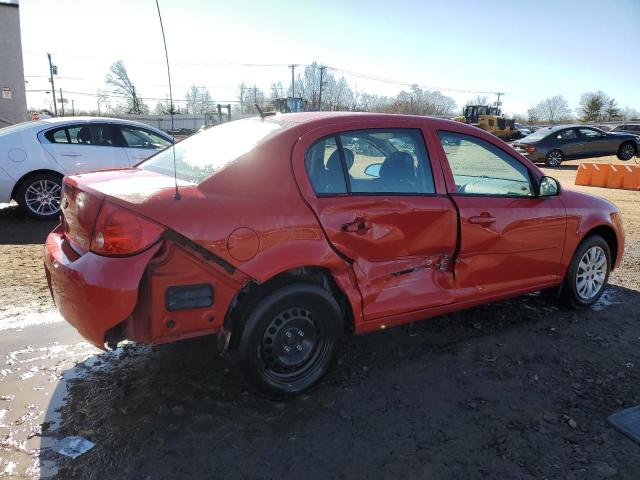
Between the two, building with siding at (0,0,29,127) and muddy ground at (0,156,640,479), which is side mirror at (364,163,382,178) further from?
building with siding at (0,0,29,127)

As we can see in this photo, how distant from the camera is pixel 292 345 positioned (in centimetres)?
302

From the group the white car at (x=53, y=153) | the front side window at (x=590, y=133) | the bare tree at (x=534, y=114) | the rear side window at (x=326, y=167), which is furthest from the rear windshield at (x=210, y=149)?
the bare tree at (x=534, y=114)

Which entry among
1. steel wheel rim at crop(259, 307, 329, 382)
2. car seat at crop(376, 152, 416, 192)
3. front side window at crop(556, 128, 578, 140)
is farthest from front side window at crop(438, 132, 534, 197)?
front side window at crop(556, 128, 578, 140)

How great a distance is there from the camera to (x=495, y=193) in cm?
383

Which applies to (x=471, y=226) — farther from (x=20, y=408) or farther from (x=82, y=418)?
(x=20, y=408)

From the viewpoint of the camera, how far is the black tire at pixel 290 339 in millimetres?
2803

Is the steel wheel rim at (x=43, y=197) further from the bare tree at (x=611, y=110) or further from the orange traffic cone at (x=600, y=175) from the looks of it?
the bare tree at (x=611, y=110)

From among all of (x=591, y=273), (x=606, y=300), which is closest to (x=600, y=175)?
(x=606, y=300)

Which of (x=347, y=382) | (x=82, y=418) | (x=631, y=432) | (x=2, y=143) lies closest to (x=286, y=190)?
(x=347, y=382)

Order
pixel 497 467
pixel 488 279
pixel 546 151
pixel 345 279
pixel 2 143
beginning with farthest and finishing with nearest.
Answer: pixel 546 151 → pixel 2 143 → pixel 488 279 → pixel 345 279 → pixel 497 467

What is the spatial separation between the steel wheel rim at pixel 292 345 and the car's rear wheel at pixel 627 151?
68.1 ft

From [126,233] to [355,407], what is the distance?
1.66m

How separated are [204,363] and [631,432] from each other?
105 inches

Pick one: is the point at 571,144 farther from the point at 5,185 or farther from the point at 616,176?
the point at 5,185
